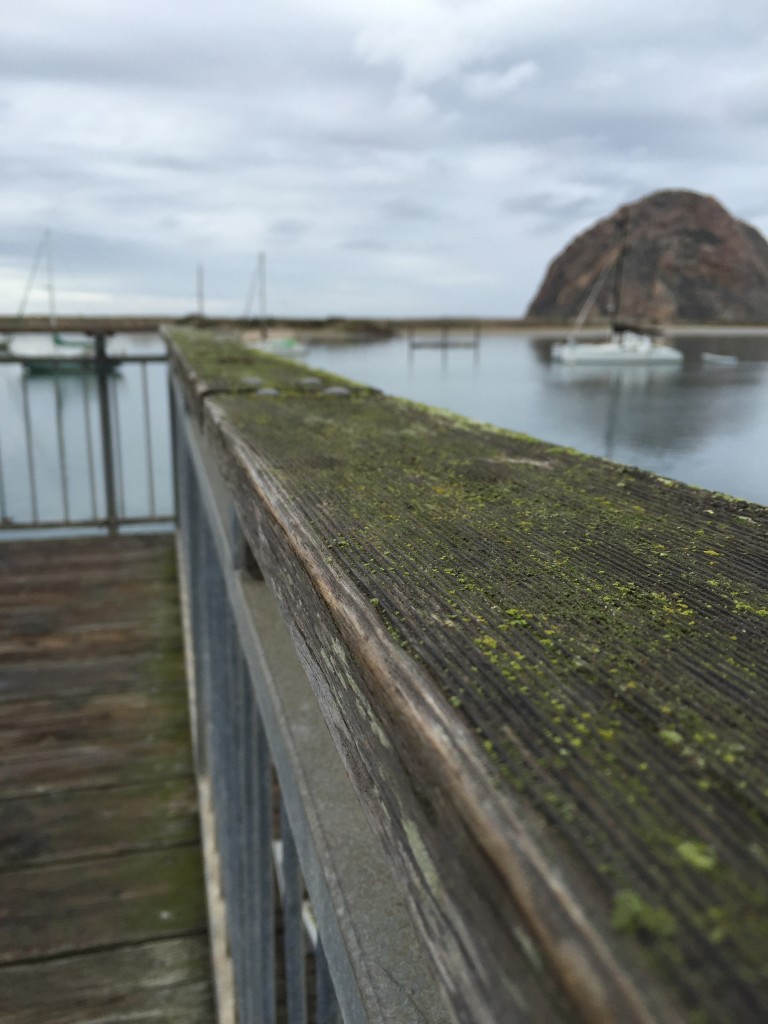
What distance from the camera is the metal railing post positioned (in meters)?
6.38

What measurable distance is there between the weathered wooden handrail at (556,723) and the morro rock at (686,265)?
44.1 feet

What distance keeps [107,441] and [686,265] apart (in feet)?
76.5

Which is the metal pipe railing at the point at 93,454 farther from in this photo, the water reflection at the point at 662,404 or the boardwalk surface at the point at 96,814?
the water reflection at the point at 662,404

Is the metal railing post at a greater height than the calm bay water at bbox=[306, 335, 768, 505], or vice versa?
the calm bay water at bbox=[306, 335, 768, 505]

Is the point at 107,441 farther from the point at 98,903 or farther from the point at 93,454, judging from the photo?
the point at 98,903

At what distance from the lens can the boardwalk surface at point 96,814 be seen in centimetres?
289

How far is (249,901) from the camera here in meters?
1.67

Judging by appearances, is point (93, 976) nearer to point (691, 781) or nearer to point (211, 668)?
point (211, 668)

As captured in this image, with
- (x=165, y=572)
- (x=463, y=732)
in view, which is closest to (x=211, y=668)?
(x=463, y=732)

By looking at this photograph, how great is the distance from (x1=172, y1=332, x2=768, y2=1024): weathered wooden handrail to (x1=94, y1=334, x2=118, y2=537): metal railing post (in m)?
6.09

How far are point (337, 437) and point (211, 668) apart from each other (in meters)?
1.36

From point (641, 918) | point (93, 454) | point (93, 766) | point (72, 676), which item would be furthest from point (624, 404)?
point (93, 454)

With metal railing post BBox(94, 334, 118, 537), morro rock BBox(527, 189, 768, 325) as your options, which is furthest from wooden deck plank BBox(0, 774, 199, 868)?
morro rock BBox(527, 189, 768, 325)

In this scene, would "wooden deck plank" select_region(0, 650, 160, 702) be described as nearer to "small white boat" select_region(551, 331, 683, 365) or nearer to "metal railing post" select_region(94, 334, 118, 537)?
"metal railing post" select_region(94, 334, 118, 537)
